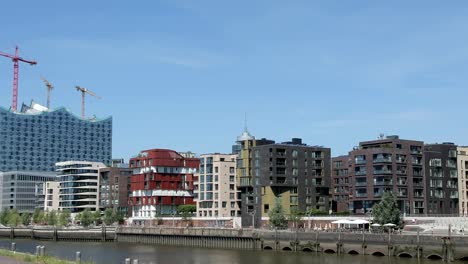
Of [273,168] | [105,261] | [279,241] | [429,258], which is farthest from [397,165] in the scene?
[105,261]

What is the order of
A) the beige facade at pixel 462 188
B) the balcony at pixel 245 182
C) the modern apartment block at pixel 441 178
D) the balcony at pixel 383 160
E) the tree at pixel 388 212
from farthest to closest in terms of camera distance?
the balcony at pixel 245 182
the beige facade at pixel 462 188
the modern apartment block at pixel 441 178
the balcony at pixel 383 160
the tree at pixel 388 212

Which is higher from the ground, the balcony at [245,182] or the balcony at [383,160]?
the balcony at [383,160]

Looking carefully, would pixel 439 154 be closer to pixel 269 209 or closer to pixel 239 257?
pixel 269 209

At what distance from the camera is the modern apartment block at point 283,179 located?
630ft

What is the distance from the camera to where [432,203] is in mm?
188875

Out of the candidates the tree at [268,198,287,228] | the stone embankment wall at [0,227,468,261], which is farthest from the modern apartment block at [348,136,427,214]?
the stone embankment wall at [0,227,468,261]

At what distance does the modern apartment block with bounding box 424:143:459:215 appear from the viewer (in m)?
190

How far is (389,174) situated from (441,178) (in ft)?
64.3

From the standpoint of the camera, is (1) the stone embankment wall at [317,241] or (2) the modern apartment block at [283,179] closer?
(1) the stone embankment wall at [317,241]

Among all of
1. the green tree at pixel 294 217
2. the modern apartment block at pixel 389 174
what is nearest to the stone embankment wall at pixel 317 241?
the green tree at pixel 294 217

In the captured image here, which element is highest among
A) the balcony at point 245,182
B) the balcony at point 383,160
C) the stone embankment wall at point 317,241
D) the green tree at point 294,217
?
the balcony at point 383,160

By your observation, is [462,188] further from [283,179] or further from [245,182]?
[245,182]

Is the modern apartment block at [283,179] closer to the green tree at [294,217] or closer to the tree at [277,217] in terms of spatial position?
the green tree at [294,217]

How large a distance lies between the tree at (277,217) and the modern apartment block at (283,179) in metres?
15.0
